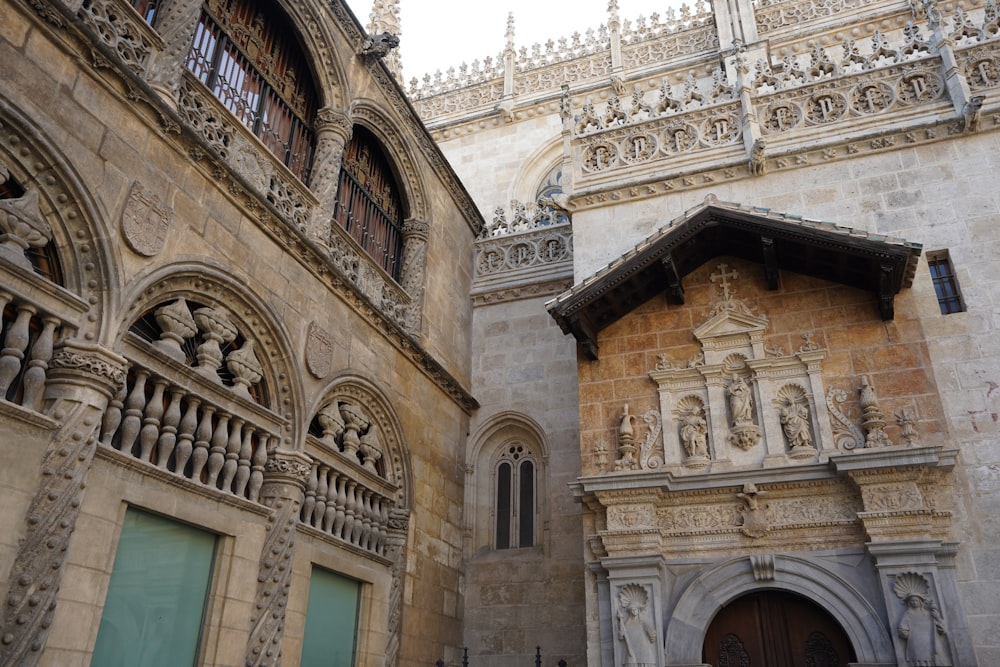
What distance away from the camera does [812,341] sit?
9578 millimetres

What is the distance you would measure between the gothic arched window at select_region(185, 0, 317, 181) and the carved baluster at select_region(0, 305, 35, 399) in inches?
154

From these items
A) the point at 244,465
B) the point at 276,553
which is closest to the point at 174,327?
the point at 244,465

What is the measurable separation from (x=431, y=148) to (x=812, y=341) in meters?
7.10

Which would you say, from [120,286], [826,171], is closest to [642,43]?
[826,171]

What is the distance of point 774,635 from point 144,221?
7839 mm

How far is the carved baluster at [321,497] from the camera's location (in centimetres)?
877

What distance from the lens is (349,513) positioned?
370 inches

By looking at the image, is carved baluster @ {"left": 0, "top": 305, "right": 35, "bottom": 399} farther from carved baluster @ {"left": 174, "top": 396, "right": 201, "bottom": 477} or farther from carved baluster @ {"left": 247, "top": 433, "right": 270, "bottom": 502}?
carved baluster @ {"left": 247, "top": 433, "right": 270, "bottom": 502}

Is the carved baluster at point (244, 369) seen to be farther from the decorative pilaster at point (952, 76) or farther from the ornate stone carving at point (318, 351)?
the decorative pilaster at point (952, 76)

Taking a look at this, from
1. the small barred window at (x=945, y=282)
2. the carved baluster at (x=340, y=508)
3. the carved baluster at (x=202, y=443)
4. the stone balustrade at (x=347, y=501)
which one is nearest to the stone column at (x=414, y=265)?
the stone balustrade at (x=347, y=501)

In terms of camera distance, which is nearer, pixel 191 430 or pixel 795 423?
pixel 191 430

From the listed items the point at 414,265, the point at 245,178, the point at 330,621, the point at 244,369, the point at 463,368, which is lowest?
the point at 330,621

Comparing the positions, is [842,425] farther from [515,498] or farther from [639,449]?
[515,498]

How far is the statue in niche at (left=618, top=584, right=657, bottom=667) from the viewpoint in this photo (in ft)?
27.7
